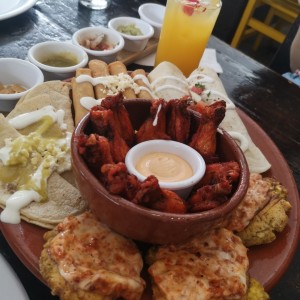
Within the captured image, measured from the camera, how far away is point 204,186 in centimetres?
116

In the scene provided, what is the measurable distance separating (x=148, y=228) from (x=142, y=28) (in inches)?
78.4

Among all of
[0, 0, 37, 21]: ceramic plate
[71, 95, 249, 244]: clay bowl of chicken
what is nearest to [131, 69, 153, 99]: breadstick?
[71, 95, 249, 244]: clay bowl of chicken

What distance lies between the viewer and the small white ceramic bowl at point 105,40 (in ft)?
7.55

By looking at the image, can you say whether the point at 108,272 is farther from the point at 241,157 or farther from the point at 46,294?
the point at 241,157

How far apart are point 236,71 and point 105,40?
37.8 inches

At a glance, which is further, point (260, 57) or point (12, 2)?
point (260, 57)

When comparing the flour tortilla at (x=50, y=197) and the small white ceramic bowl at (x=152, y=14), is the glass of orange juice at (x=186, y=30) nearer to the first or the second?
the small white ceramic bowl at (x=152, y=14)

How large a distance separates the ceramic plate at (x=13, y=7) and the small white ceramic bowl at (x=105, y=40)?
514 mm

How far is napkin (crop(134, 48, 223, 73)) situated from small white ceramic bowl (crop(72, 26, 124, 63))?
0.20 meters

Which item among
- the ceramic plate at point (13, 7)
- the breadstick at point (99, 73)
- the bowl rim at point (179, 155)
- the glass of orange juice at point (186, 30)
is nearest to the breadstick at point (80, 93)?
the breadstick at point (99, 73)

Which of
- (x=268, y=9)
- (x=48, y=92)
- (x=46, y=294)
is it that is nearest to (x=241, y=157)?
(x=46, y=294)

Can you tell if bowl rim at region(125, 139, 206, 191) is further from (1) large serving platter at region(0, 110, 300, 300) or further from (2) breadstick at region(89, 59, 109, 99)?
(2) breadstick at region(89, 59, 109, 99)

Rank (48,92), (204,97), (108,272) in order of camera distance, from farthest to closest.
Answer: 1. (204,97)
2. (48,92)
3. (108,272)

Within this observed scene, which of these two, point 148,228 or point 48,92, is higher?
point 148,228
